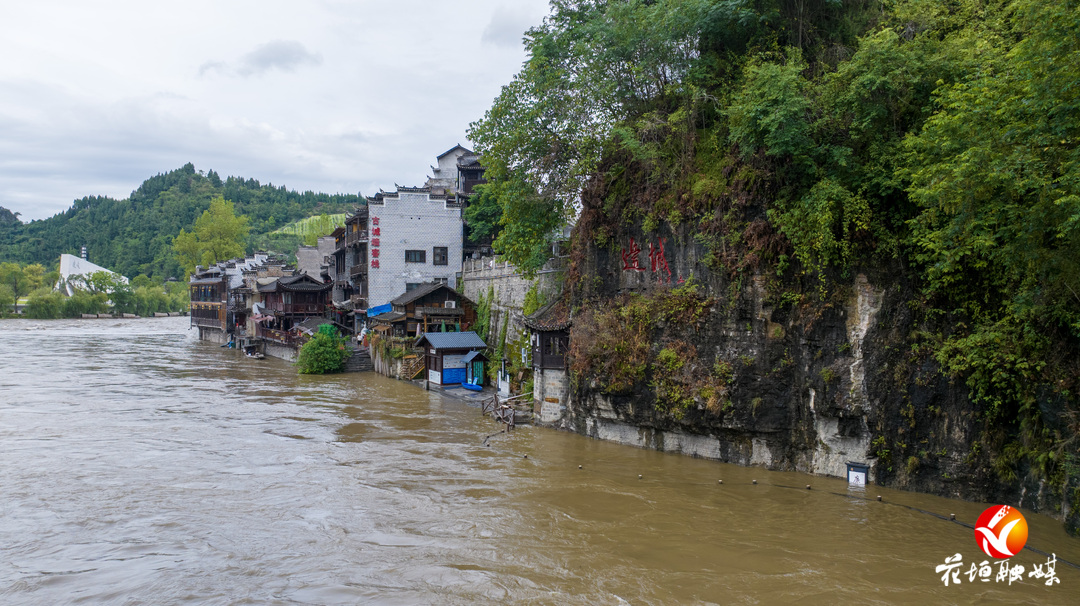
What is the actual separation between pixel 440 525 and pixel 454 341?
18.9m

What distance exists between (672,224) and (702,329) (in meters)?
3.48

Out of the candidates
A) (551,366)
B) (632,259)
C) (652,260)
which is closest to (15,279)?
(551,366)

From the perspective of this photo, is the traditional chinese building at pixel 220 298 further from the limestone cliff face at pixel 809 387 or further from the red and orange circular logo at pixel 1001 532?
the red and orange circular logo at pixel 1001 532

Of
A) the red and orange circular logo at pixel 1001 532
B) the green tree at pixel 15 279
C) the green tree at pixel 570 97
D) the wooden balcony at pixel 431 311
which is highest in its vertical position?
the green tree at pixel 570 97

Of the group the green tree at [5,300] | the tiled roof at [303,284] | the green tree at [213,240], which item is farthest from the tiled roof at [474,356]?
the green tree at [5,300]

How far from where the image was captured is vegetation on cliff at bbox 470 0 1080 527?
11430mm

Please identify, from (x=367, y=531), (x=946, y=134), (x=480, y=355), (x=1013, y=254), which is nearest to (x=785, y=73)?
(x=946, y=134)

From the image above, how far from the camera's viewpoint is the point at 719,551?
12.3 meters

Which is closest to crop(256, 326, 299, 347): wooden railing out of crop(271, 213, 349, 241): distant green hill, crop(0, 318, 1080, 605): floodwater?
crop(0, 318, 1080, 605): floodwater

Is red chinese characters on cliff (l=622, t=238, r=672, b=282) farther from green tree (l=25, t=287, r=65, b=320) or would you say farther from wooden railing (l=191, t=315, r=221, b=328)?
green tree (l=25, t=287, r=65, b=320)

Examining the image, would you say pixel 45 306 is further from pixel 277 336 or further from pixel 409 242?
pixel 409 242

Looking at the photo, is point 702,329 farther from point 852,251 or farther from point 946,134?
point 946,134

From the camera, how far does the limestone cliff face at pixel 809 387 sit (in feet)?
46.8

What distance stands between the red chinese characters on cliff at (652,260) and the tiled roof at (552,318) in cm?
325
